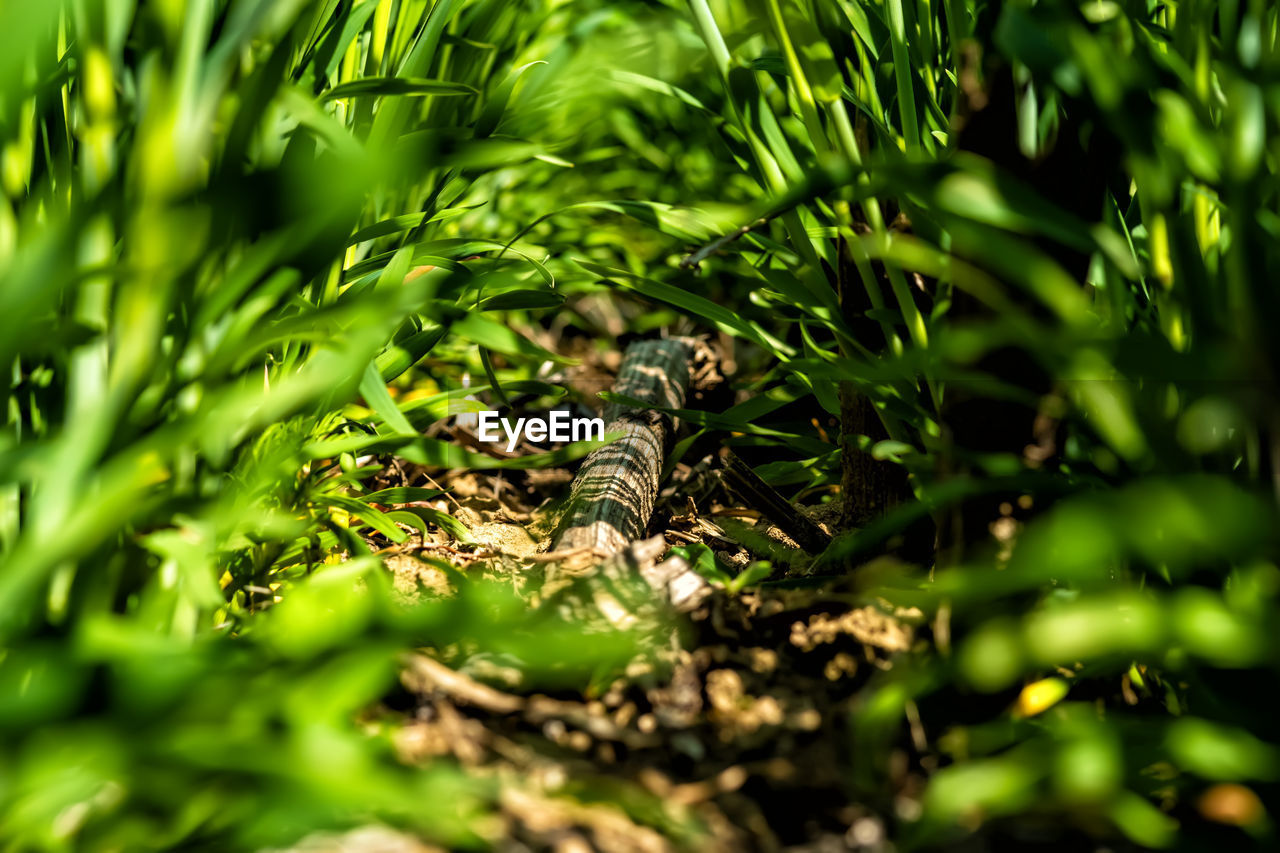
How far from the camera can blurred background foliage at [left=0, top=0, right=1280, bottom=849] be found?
59cm

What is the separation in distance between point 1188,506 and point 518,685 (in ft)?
1.85

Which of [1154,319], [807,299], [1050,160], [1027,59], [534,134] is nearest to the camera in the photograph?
[1027,59]

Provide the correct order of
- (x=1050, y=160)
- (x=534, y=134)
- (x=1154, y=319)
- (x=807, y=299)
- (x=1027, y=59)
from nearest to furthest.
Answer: (x=1027, y=59), (x=1050, y=160), (x=1154, y=319), (x=807, y=299), (x=534, y=134)

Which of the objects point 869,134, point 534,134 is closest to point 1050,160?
point 869,134

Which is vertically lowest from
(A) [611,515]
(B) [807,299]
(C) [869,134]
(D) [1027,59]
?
(A) [611,515]

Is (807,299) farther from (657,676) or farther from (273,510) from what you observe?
(273,510)

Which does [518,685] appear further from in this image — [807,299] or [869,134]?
[869,134]

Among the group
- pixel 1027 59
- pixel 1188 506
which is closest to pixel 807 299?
pixel 1027 59

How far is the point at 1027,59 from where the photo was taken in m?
0.69

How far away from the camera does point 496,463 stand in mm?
1117

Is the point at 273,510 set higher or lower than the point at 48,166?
lower

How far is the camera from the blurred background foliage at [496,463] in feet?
1.92

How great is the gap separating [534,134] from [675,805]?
1.73 m

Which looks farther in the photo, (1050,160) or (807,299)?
(807,299)
